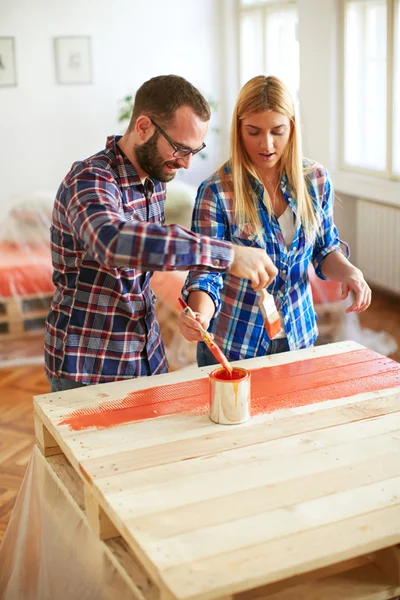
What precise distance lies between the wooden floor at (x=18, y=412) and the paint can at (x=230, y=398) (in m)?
1.34

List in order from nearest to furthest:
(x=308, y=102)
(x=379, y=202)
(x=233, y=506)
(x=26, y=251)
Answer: (x=233, y=506)
(x=26, y=251)
(x=379, y=202)
(x=308, y=102)

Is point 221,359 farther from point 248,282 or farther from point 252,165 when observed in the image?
point 252,165

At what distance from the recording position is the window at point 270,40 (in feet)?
22.9

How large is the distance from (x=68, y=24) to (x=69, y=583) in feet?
20.6

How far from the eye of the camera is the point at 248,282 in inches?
94.8

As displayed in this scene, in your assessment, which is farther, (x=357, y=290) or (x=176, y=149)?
(x=357, y=290)

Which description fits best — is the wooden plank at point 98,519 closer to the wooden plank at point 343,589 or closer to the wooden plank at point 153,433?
the wooden plank at point 153,433

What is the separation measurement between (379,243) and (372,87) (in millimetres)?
1148

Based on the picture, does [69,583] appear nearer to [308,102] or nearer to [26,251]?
[26,251]

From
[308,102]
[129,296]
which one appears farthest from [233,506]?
[308,102]

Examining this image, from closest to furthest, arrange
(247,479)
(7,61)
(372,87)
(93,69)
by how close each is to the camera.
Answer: (247,479) → (372,87) → (7,61) → (93,69)

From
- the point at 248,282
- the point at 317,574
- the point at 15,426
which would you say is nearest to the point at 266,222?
the point at 248,282

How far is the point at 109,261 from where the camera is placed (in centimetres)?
176

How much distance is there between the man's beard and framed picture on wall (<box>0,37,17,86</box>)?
18.1ft
